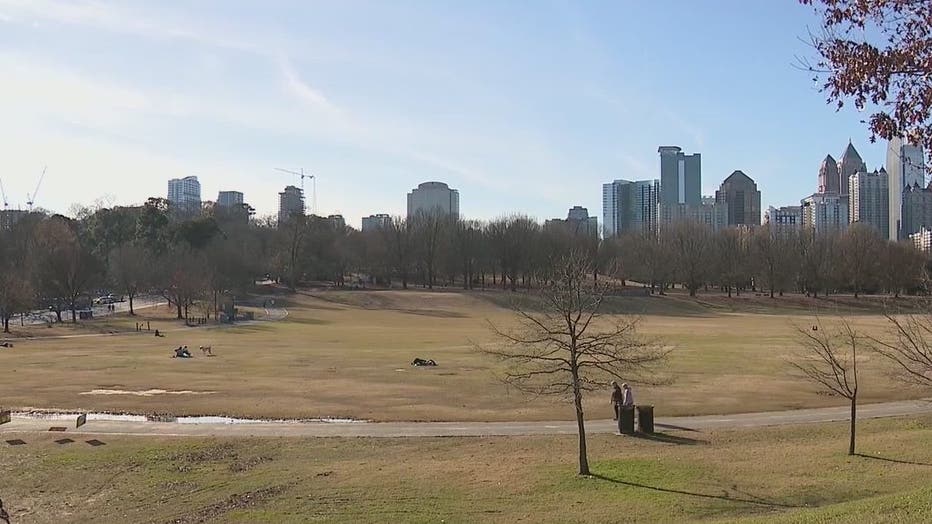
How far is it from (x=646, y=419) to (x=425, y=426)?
7883 mm

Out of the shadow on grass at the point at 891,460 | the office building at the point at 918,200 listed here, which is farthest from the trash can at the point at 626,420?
the office building at the point at 918,200

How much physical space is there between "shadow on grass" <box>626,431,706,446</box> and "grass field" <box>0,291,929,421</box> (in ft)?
14.4

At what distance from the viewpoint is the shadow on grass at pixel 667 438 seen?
2592 centimetres

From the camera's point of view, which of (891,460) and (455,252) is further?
(455,252)

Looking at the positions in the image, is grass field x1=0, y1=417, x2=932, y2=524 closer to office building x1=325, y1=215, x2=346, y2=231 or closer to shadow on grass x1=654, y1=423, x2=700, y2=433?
shadow on grass x1=654, y1=423, x2=700, y2=433

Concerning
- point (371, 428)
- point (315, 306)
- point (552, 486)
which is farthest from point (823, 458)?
point (315, 306)

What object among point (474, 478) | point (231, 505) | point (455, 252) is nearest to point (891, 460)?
point (474, 478)

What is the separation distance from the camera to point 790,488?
19234mm

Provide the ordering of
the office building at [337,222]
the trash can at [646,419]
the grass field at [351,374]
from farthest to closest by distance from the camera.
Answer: the office building at [337,222] → the grass field at [351,374] → the trash can at [646,419]

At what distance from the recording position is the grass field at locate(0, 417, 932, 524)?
18.1 meters

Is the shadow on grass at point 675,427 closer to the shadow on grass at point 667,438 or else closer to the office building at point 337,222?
the shadow on grass at point 667,438

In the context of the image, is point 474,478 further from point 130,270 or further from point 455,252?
point 455,252

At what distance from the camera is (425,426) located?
29656mm

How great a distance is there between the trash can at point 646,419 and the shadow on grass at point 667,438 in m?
0.28
